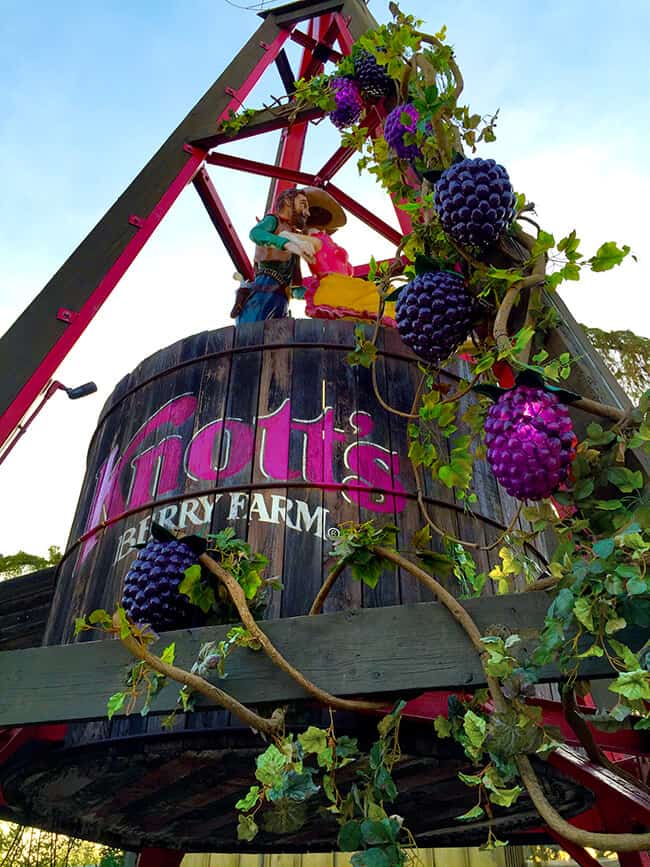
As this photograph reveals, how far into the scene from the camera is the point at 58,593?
113 inches

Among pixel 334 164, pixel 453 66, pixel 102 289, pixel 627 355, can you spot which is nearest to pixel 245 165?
pixel 334 164

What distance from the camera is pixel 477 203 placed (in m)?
1.61

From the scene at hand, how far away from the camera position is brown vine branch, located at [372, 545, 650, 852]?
3.38 ft

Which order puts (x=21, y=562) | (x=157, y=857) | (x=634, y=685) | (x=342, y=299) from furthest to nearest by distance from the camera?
(x=21, y=562) → (x=157, y=857) → (x=342, y=299) → (x=634, y=685)

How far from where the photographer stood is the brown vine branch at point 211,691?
1.31 meters

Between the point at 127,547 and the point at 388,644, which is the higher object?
the point at 127,547

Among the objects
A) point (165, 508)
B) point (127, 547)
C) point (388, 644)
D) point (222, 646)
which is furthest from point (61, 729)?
point (388, 644)

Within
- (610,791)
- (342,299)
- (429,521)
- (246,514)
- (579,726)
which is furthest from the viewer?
(342,299)

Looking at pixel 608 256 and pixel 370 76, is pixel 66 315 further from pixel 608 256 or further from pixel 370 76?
pixel 608 256

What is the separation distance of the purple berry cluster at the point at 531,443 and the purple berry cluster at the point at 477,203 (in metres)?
0.45

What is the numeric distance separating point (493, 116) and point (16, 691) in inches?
73.1

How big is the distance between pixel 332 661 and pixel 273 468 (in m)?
1.12

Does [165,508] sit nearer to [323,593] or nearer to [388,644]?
[323,593]

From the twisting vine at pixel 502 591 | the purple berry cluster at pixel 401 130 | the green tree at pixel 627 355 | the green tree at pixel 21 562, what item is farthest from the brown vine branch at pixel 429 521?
the green tree at pixel 21 562
